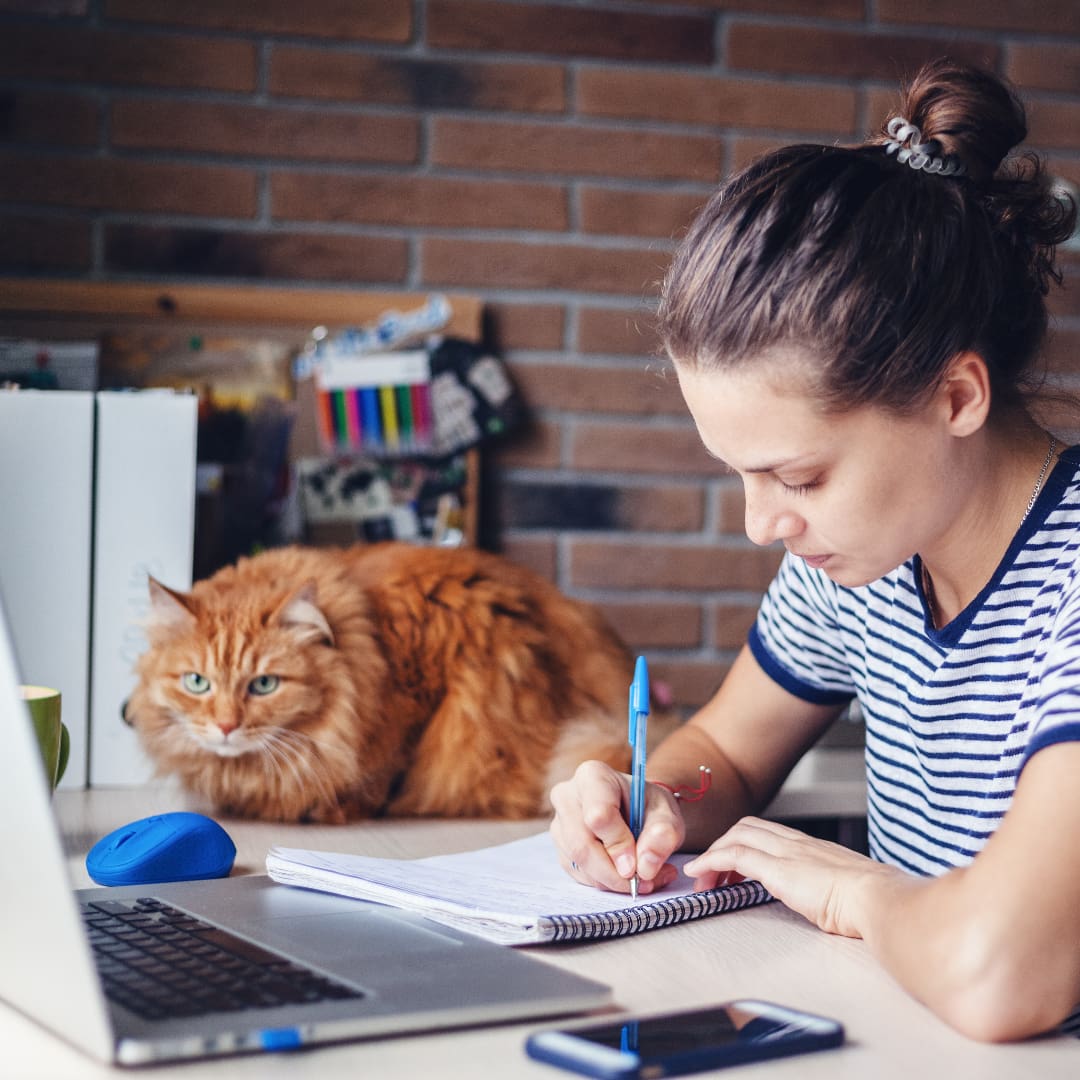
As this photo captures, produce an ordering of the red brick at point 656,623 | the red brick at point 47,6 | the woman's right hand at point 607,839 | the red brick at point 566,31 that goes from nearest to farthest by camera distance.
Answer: the woman's right hand at point 607,839, the red brick at point 47,6, the red brick at point 566,31, the red brick at point 656,623

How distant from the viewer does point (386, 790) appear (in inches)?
52.4

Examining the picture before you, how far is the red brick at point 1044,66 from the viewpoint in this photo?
1.93 meters

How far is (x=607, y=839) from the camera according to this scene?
933 mm

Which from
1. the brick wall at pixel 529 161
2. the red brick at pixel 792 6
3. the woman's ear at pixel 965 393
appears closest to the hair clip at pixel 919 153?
the woman's ear at pixel 965 393

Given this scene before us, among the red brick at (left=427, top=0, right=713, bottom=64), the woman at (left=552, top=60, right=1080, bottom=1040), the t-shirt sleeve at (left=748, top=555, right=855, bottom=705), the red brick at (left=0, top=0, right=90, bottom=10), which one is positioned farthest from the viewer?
Result: the red brick at (left=427, top=0, right=713, bottom=64)

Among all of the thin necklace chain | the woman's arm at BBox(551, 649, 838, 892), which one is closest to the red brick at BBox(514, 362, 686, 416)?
the woman's arm at BBox(551, 649, 838, 892)

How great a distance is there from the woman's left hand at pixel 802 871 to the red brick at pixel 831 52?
4.32ft

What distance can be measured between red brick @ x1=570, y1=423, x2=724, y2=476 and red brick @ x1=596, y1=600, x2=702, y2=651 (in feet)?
0.66

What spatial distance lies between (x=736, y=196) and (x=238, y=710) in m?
0.69

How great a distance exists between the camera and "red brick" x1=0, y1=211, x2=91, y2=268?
172 cm

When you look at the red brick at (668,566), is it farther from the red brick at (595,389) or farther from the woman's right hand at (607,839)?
the woman's right hand at (607,839)

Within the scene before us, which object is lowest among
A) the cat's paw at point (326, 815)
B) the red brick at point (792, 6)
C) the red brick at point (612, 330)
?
the cat's paw at point (326, 815)

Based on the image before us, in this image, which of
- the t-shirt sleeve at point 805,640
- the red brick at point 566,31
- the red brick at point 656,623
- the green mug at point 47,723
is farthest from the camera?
the red brick at point 656,623

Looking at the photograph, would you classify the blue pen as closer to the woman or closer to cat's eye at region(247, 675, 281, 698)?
the woman
